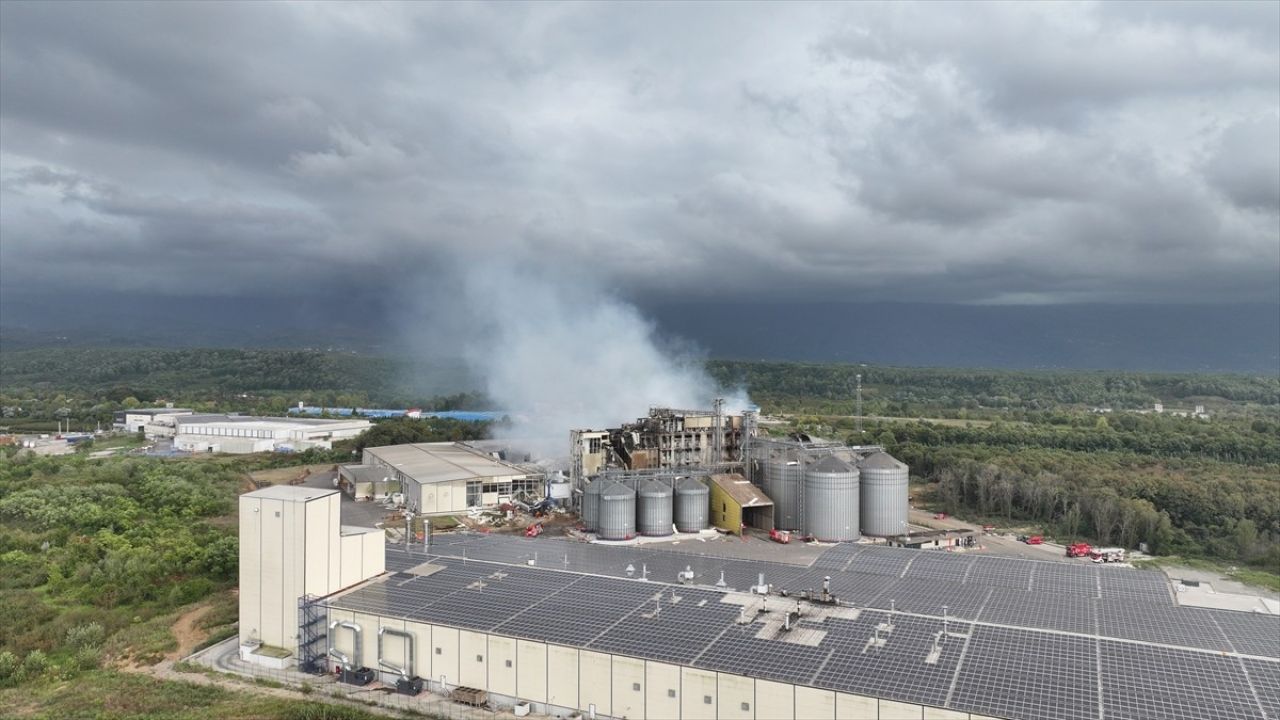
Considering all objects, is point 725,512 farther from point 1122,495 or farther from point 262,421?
point 262,421

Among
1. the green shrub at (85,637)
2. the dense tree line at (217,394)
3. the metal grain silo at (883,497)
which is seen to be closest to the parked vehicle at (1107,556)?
the metal grain silo at (883,497)

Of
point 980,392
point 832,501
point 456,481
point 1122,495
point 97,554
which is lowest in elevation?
point 97,554

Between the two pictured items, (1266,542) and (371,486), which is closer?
(1266,542)

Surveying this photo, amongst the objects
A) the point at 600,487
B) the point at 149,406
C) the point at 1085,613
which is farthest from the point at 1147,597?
the point at 149,406

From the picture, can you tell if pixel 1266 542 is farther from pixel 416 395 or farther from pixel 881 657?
pixel 416 395

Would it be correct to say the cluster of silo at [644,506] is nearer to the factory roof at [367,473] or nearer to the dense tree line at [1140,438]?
the factory roof at [367,473]

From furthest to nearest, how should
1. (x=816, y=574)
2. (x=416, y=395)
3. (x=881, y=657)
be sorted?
(x=416, y=395)
(x=816, y=574)
(x=881, y=657)

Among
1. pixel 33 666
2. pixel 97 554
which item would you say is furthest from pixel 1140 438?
pixel 33 666

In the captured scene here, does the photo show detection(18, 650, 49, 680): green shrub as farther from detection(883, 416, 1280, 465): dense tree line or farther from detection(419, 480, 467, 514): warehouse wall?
detection(883, 416, 1280, 465): dense tree line
